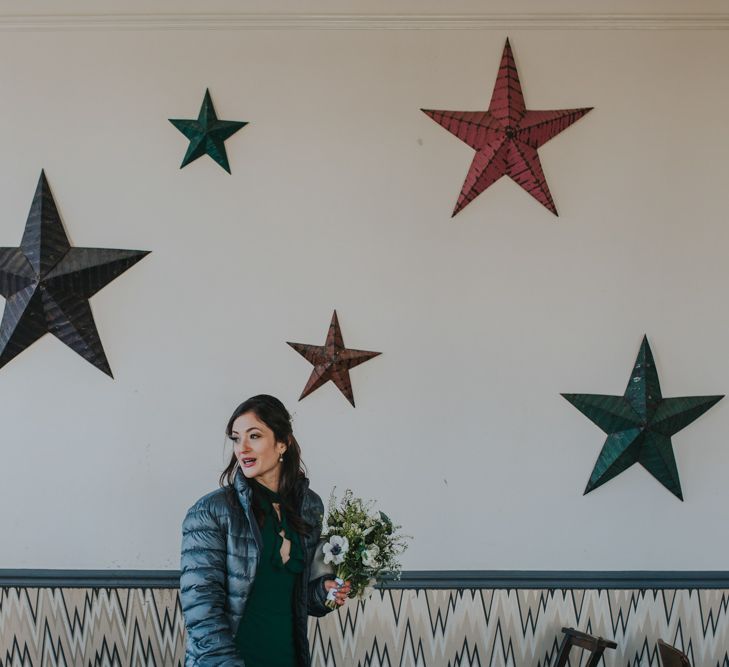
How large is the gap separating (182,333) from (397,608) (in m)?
1.54

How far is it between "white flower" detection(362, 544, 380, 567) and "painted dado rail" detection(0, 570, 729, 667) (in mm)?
→ 884

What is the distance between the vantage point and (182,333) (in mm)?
3832

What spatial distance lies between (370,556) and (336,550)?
12 centimetres

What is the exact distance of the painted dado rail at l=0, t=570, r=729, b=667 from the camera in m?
3.76

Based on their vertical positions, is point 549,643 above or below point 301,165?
below

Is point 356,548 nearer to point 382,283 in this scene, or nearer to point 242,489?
point 242,489

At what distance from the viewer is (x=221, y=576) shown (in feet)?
8.96

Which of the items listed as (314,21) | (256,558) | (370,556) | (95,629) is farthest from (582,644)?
(314,21)

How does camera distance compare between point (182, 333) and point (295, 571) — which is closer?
point (295, 571)

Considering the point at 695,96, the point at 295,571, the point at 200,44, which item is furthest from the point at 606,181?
the point at 295,571

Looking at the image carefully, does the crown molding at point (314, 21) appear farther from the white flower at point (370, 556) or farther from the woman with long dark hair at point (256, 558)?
the white flower at point (370, 556)

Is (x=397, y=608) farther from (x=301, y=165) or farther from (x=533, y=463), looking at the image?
(x=301, y=165)

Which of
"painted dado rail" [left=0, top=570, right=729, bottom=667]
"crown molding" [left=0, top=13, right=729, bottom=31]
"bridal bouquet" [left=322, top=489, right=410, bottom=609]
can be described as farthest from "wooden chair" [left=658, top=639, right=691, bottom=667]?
"crown molding" [left=0, top=13, right=729, bottom=31]

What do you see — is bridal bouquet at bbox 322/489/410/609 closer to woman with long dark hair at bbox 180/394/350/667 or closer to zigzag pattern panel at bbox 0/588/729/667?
woman with long dark hair at bbox 180/394/350/667
